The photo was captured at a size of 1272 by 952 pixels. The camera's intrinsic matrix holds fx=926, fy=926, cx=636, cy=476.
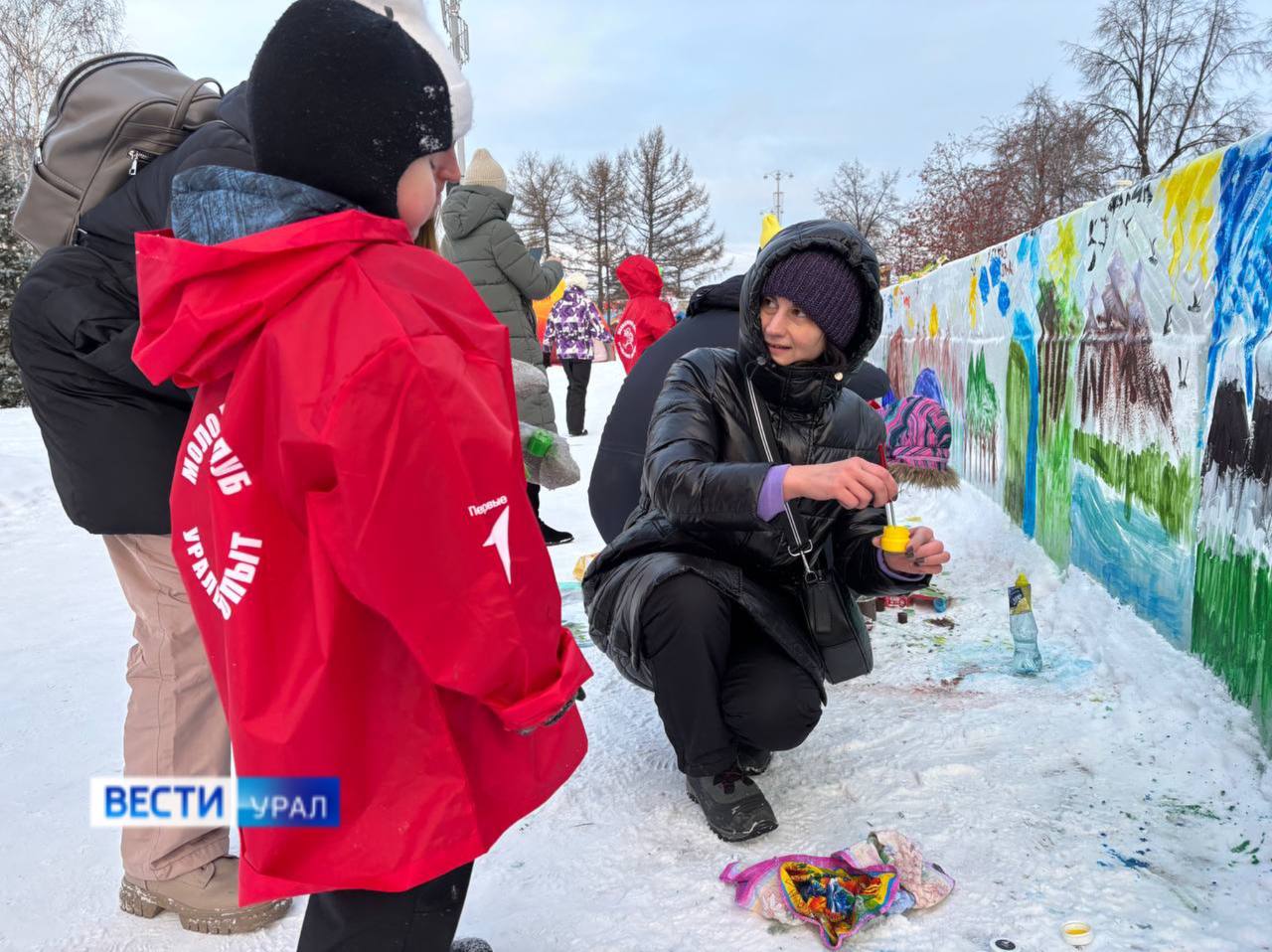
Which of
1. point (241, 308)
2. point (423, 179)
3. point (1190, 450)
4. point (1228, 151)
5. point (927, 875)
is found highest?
point (1228, 151)

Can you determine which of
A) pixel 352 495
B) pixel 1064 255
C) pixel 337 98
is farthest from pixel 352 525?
pixel 1064 255

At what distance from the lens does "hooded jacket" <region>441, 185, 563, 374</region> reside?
570cm

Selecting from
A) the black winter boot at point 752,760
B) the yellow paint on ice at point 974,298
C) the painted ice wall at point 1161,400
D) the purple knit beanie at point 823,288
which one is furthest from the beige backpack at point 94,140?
the yellow paint on ice at point 974,298

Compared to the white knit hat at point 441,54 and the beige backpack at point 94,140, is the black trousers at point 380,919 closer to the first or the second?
the white knit hat at point 441,54

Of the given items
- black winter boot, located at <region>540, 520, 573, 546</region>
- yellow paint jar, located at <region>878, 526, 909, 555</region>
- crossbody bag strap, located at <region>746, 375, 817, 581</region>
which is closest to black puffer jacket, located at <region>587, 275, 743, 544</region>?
crossbody bag strap, located at <region>746, 375, 817, 581</region>

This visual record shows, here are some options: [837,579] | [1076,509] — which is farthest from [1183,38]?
[837,579]

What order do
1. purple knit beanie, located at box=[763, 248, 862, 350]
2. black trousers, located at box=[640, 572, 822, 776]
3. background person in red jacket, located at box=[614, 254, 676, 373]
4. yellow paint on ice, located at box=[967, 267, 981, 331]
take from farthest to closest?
background person in red jacket, located at box=[614, 254, 676, 373], yellow paint on ice, located at box=[967, 267, 981, 331], purple knit beanie, located at box=[763, 248, 862, 350], black trousers, located at box=[640, 572, 822, 776]

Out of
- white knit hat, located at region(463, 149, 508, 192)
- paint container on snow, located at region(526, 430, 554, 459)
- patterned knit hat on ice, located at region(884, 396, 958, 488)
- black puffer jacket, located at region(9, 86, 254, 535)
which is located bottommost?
patterned knit hat on ice, located at region(884, 396, 958, 488)

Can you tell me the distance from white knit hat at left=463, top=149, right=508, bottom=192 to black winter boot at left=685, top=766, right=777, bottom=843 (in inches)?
178

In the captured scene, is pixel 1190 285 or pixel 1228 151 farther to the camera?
pixel 1190 285

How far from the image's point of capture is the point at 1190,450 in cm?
284

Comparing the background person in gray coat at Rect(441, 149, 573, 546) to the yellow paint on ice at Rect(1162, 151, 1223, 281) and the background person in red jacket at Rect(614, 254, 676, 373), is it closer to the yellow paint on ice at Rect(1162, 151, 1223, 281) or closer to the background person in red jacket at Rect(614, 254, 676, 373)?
the background person in red jacket at Rect(614, 254, 676, 373)

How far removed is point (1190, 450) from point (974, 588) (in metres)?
1.40

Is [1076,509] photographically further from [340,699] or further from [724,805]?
[340,699]
